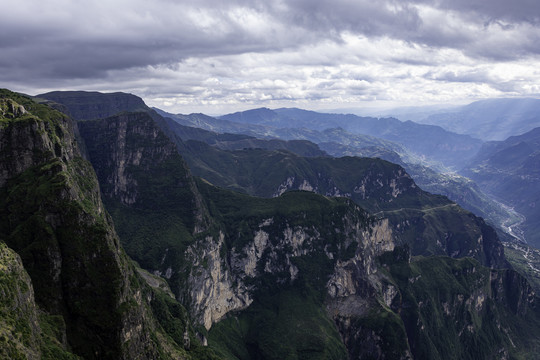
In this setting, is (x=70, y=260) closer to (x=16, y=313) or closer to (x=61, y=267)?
(x=61, y=267)

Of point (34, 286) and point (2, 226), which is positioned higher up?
point (2, 226)

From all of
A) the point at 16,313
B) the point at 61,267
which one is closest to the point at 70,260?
the point at 61,267

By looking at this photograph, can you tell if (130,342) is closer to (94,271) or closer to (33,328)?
(94,271)

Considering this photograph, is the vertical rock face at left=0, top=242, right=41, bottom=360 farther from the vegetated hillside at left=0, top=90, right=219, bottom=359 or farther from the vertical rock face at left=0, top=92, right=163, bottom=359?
the vertical rock face at left=0, top=92, right=163, bottom=359

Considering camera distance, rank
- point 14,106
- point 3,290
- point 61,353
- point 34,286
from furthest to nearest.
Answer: point 14,106
point 34,286
point 61,353
point 3,290

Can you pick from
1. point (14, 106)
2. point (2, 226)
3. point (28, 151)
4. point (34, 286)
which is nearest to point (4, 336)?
point (34, 286)

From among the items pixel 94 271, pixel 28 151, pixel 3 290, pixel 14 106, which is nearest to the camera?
pixel 3 290

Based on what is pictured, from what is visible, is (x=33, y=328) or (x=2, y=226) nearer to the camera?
(x=33, y=328)

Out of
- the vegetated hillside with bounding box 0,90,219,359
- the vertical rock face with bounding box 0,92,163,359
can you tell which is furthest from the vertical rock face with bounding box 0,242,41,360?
the vertical rock face with bounding box 0,92,163,359
